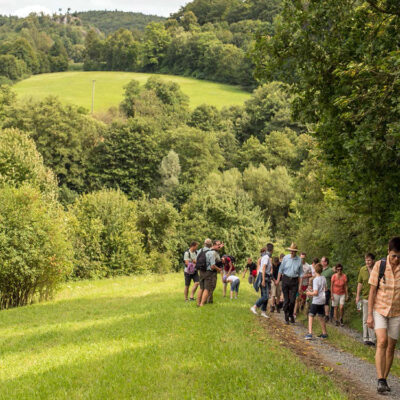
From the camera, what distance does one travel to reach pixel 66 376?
8.72 m

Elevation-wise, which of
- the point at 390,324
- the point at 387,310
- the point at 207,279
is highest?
the point at 387,310

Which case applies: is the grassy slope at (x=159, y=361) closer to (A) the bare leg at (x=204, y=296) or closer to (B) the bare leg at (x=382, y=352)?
(A) the bare leg at (x=204, y=296)

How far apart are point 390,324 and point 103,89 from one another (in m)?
105

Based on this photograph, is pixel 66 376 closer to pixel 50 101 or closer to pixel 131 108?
pixel 50 101

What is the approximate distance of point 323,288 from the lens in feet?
41.8

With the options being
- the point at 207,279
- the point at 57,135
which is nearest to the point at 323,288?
the point at 207,279

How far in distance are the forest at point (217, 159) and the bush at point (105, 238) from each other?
0.49ft

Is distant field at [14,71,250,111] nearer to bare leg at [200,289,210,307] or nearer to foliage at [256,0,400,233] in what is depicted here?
bare leg at [200,289,210,307]

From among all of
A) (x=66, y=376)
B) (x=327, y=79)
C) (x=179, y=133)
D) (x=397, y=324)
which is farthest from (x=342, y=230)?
(x=179, y=133)

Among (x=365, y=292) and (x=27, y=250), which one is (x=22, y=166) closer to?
(x=27, y=250)

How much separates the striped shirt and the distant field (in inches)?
3448

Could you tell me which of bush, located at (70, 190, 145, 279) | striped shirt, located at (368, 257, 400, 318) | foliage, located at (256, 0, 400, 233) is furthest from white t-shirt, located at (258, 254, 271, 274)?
bush, located at (70, 190, 145, 279)

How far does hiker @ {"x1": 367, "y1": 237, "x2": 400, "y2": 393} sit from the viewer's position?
7699 millimetres

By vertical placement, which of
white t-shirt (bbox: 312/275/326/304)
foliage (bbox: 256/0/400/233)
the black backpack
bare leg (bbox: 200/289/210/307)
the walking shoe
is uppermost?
foliage (bbox: 256/0/400/233)
